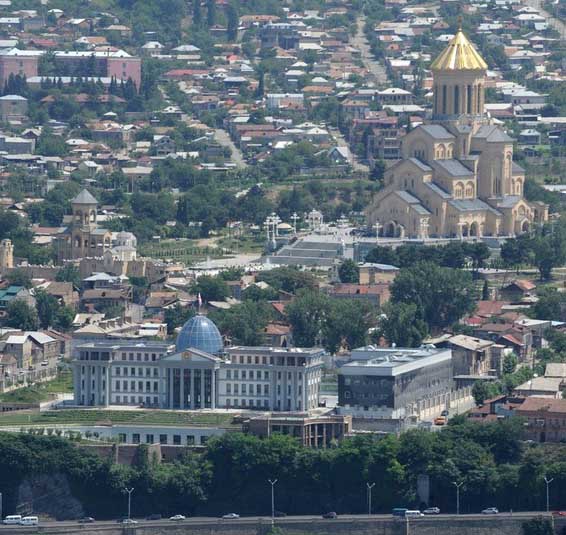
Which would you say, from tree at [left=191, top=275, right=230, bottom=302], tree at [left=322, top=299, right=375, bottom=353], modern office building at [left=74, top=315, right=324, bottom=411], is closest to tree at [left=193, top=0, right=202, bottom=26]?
tree at [left=191, top=275, right=230, bottom=302]

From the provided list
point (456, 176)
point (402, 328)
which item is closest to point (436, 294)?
point (402, 328)

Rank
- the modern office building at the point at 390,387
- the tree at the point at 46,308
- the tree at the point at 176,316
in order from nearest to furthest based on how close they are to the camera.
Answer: the modern office building at the point at 390,387
the tree at the point at 176,316
the tree at the point at 46,308

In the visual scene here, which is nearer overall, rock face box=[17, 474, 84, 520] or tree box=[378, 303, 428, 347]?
rock face box=[17, 474, 84, 520]

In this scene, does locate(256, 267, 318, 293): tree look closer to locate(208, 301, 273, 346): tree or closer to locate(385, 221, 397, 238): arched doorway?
locate(208, 301, 273, 346): tree

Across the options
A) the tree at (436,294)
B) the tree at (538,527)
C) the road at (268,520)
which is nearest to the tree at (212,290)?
the tree at (436,294)

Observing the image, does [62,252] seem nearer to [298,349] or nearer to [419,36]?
[298,349]

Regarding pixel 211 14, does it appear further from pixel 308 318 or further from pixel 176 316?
pixel 308 318

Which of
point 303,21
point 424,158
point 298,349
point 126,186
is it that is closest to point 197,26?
point 303,21

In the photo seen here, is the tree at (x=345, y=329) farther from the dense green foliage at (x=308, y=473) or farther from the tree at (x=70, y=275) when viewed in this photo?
the tree at (x=70, y=275)
